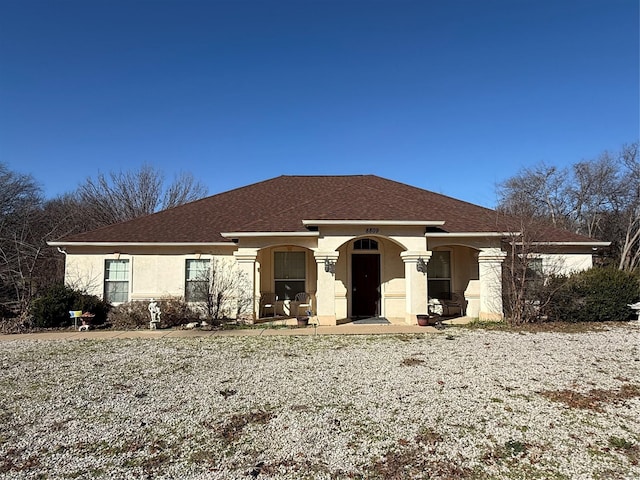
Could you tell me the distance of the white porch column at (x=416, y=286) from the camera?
12.6m

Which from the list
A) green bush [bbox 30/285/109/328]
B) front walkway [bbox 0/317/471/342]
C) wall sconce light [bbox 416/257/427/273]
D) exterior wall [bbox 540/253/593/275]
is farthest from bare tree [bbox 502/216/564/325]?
green bush [bbox 30/285/109/328]

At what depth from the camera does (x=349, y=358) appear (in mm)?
8438

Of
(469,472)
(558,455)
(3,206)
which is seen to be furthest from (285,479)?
(3,206)

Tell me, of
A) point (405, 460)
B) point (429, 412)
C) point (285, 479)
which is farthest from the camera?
point (429, 412)

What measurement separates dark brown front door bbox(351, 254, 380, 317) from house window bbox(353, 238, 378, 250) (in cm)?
27

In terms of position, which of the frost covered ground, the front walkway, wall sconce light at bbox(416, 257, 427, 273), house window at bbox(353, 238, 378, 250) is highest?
house window at bbox(353, 238, 378, 250)

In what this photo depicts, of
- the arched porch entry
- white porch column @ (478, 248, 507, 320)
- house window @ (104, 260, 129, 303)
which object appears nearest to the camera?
white porch column @ (478, 248, 507, 320)

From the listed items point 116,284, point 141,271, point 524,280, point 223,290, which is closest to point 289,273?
point 223,290

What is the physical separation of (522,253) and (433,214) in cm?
314

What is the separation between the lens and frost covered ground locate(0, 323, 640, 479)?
13.1ft

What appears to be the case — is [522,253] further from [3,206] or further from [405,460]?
[3,206]

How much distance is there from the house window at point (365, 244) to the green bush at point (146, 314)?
6.24 m

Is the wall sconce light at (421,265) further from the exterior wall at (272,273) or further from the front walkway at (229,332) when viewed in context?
the exterior wall at (272,273)

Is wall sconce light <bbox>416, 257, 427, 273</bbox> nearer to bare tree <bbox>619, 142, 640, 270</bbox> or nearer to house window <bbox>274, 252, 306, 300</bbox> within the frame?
house window <bbox>274, 252, 306, 300</bbox>
